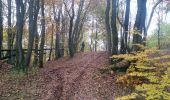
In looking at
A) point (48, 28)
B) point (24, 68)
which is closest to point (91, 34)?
point (48, 28)

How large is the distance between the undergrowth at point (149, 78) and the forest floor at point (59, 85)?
1027 millimetres

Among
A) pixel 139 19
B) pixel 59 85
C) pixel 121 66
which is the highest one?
pixel 139 19

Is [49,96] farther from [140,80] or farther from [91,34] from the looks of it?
[91,34]

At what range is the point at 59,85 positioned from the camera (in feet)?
48.1

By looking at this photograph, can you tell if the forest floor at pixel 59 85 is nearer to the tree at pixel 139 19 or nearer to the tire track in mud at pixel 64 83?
the tire track in mud at pixel 64 83

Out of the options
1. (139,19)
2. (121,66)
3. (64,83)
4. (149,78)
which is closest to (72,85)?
(64,83)

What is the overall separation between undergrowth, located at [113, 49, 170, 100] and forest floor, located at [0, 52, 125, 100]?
103 centimetres

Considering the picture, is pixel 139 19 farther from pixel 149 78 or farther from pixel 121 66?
pixel 149 78

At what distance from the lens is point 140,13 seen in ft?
47.2

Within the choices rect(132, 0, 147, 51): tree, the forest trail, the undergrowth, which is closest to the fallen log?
the forest trail

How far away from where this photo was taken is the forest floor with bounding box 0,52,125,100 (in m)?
13.1

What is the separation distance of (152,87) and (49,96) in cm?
569

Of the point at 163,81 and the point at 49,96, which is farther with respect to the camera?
the point at 49,96

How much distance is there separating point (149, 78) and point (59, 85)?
642 cm
